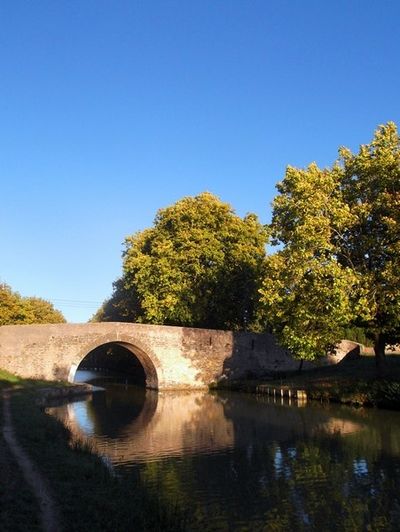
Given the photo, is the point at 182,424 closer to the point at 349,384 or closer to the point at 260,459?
the point at 260,459

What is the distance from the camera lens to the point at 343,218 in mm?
25688

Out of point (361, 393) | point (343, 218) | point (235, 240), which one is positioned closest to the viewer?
point (343, 218)

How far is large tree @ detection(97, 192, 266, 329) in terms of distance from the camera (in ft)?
133

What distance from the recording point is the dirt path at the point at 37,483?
7.82 meters

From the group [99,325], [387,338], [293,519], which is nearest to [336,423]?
[387,338]

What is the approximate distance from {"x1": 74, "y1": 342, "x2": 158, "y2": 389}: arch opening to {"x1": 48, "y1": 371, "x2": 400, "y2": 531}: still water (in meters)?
10.3

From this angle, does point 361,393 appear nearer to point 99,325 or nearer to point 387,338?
point 387,338

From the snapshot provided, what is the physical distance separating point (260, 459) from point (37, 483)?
25.3 feet

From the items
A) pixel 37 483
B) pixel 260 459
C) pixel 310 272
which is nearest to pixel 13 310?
pixel 310 272

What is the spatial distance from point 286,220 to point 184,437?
14.0m

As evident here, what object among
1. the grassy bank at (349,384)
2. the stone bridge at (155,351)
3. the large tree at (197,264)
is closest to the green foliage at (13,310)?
the large tree at (197,264)

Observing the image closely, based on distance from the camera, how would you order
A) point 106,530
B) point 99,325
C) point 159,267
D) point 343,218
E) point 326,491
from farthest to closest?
point 159,267
point 99,325
point 343,218
point 326,491
point 106,530

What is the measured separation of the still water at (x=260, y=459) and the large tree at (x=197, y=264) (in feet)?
42.4

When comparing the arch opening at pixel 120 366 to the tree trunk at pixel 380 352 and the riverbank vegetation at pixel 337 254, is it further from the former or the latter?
the tree trunk at pixel 380 352
